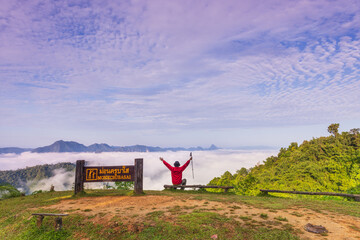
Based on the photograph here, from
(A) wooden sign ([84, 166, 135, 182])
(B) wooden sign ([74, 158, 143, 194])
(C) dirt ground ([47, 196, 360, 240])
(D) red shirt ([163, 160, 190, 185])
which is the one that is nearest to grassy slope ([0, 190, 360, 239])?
(C) dirt ground ([47, 196, 360, 240])

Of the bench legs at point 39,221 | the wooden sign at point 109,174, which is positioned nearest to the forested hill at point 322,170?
the wooden sign at point 109,174

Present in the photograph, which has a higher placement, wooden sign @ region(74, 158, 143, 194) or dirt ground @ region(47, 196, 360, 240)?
wooden sign @ region(74, 158, 143, 194)

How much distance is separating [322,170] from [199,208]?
55.7 feet

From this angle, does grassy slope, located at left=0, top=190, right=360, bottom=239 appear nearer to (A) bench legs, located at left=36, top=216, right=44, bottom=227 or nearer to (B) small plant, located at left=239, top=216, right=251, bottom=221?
(A) bench legs, located at left=36, top=216, right=44, bottom=227

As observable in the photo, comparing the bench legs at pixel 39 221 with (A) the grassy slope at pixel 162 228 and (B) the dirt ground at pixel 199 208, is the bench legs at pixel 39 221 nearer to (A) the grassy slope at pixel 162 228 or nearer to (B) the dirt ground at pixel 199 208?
(A) the grassy slope at pixel 162 228

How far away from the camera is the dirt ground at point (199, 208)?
7152 mm

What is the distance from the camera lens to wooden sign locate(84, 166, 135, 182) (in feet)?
43.5

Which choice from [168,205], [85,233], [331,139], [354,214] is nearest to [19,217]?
[85,233]

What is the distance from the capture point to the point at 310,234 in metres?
6.68

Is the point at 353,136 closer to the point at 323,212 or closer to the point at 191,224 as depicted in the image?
the point at 323,212

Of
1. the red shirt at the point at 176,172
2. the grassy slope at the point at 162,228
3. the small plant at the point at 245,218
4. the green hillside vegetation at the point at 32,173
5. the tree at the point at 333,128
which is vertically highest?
the tree at the point at 333,128

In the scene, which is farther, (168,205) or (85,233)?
(168,205)

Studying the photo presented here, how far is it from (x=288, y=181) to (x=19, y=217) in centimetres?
2160

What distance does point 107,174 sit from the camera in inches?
528
